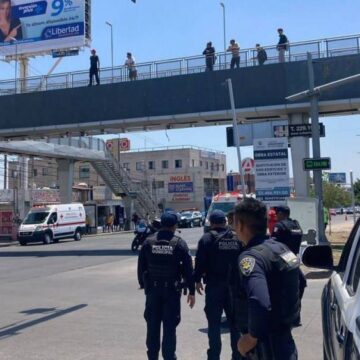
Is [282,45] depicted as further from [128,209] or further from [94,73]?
[128,209]

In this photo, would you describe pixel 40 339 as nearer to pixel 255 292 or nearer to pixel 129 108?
pixel 255 292

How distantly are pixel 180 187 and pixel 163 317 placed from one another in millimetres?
77697

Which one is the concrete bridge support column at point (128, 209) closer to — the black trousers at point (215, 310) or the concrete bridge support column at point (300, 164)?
the concrete bridge support column at point (300, 164)

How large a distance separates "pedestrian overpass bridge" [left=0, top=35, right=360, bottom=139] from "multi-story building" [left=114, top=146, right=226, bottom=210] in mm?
52041

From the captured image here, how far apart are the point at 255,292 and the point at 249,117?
22.2 m

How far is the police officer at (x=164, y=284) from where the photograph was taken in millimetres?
6223

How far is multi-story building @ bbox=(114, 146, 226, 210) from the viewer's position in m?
84.0

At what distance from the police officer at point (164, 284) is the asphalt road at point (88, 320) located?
34.7 inches

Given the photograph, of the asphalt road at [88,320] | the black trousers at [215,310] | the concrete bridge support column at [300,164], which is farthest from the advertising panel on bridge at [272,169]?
the black trousers at [215,310]

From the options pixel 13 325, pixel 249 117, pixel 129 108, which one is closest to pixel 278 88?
pixel 249 117

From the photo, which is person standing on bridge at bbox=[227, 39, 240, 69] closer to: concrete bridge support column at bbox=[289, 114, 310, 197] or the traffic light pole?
concrete bridge support column at bbox=[289, 114, 310, 197]

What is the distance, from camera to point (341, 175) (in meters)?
114

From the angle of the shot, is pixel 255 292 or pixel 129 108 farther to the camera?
pixel 129 108

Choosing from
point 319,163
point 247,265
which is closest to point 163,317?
point 247,265
